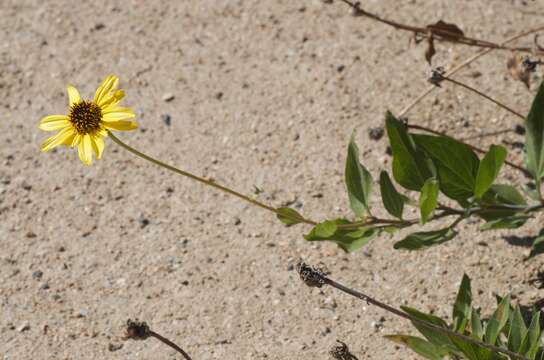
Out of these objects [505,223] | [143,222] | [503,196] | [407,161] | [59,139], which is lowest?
[505,223]

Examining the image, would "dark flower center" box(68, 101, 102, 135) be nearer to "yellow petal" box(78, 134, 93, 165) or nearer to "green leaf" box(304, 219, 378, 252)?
"yellow petal" box(78, 134, 93, 165)

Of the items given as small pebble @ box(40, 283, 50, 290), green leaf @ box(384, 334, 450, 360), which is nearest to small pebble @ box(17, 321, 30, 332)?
small pebble @ box(40, 283, 50, 290)

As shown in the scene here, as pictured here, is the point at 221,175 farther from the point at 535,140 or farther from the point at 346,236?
the point at 535,140

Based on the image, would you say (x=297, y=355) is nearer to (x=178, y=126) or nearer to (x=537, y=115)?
(x=537, y=115)

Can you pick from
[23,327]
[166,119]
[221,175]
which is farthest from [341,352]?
[166,119]

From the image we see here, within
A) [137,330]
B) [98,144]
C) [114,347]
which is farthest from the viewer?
[114,347]

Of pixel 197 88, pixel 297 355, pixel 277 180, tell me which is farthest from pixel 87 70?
pixel 297 355

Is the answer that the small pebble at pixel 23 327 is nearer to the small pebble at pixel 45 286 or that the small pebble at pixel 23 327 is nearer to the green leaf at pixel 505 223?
the small pebble at pixel 45 286
